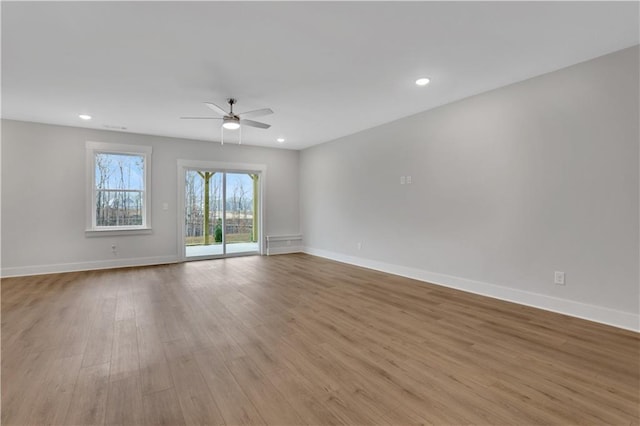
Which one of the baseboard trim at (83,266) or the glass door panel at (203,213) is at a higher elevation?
the glass door panel at (203,213)

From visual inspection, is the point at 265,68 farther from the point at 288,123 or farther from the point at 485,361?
the point at 485,361

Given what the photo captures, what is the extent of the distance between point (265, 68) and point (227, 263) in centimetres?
433

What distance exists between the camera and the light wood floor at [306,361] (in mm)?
1730

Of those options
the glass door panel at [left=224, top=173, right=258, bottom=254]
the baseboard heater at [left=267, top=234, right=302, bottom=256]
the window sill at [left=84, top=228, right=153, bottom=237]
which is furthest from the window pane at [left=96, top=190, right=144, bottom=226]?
the baseboard heater at [left=267, top=234, right=302, bottom=256]

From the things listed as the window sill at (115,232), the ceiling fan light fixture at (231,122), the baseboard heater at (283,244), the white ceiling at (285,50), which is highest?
the white ceiling at (285,50)

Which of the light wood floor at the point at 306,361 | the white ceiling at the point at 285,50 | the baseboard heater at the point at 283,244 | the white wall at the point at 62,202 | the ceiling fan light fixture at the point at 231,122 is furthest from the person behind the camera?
the baseboard heater at the point at 283,244

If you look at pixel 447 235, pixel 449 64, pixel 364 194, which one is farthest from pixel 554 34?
pixel 364 194

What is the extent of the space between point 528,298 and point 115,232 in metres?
6.92

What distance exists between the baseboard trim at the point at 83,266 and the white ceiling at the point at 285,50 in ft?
9.02

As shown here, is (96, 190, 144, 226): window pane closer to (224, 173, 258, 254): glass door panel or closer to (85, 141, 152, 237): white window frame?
(85, 141, 152, 237): white window frame

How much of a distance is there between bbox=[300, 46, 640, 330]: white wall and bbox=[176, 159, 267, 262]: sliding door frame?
10.1 ft

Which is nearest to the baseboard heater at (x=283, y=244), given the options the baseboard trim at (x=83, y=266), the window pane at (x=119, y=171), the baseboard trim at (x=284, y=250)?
the baseboard trim at (x=284, y=250)

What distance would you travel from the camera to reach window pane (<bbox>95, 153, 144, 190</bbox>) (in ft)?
19.3

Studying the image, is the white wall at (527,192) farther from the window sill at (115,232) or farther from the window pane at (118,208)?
the window pane at (118,208)
